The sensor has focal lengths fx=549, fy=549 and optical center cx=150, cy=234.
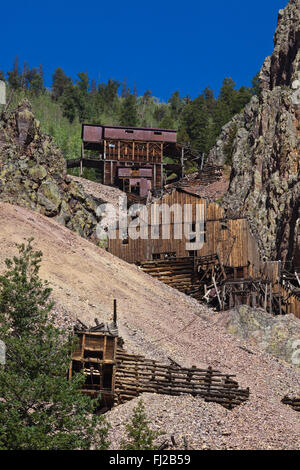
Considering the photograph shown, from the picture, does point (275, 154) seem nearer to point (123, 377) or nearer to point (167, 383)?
point (167, 383)

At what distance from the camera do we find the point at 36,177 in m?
40.8

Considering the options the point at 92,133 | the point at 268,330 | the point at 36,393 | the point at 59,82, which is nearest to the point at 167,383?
the point at 36,393

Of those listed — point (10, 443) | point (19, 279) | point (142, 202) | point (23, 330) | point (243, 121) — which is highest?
point (243, 121)

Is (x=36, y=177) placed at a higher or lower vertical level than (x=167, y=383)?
higher

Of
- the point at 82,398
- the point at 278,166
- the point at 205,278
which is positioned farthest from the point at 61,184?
the point at 82,398

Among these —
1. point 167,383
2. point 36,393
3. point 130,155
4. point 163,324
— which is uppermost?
point 130,155

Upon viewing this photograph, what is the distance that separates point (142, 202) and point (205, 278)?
2118cm

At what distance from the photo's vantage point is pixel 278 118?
2208 inches

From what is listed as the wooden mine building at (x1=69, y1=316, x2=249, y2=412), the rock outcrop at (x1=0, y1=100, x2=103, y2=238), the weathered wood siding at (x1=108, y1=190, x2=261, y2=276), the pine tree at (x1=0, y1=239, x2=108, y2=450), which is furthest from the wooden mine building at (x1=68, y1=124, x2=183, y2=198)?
the pine tree at (x1=0, y1=239, x2=108, y2=450)

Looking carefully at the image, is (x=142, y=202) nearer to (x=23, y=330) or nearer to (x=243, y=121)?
(x=243, y=121)

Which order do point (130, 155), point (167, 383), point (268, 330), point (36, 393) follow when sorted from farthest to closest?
point (130, 155), point (268, 330), point (167, 383), point (36, 393)

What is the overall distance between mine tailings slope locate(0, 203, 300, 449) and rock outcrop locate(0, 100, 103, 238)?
6.03 feet

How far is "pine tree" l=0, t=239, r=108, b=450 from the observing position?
13.8 meters

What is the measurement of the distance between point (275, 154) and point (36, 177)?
997 inches
